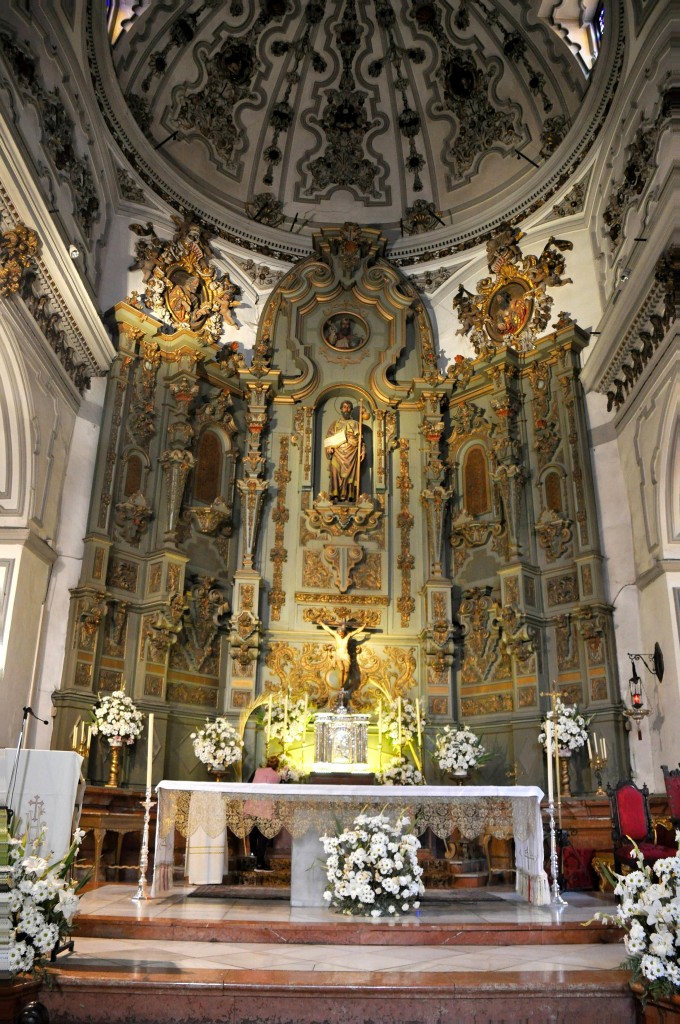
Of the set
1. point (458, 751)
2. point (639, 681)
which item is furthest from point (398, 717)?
point (639, 681)

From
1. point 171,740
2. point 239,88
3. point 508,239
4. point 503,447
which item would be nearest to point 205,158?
point 239,88

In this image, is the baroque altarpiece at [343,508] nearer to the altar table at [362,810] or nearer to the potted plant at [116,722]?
the potted plant at [116,722]

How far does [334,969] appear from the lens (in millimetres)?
5680

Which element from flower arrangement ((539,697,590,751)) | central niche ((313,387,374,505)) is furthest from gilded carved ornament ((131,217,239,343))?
flower arrangement ((539,697,590,751))

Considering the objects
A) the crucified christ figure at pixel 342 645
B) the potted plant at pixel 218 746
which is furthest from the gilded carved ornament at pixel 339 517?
the potted plant at pixel 218 746

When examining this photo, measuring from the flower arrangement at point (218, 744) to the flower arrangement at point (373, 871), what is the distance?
5.12 meters

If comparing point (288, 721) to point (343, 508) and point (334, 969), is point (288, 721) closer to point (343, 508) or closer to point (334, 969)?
point (343, 508)

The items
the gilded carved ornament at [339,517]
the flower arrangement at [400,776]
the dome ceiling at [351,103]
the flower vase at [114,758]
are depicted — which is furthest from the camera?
the dome ceiling at [351,103]

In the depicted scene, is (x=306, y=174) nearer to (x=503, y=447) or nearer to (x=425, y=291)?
(x=425, y=291)

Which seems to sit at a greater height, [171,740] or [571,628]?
[571,628]

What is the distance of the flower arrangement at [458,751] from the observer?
12.8m

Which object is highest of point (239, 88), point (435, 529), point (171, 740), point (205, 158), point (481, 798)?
point (239, 88)

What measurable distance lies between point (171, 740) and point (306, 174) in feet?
41.9

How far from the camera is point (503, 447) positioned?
15086 mm
